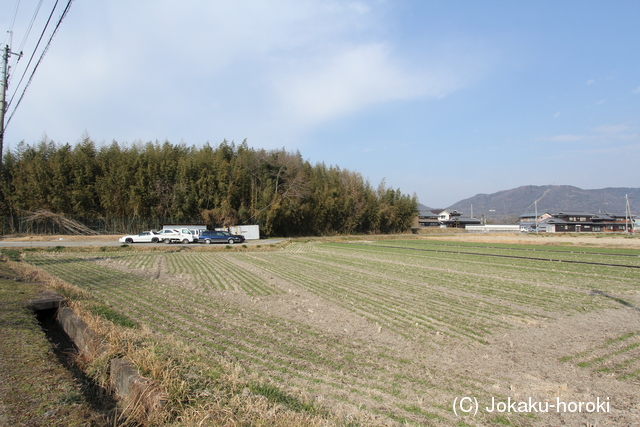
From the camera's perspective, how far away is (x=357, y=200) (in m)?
54.9

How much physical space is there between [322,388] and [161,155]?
41.7 m

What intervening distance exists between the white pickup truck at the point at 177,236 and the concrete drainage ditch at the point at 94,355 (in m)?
27.1

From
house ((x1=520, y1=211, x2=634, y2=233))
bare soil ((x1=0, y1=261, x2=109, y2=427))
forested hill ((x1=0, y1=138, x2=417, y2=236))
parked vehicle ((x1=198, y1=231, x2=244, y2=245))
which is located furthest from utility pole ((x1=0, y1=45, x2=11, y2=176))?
house ((x1=520, y1=211, x2=634, y2=233))

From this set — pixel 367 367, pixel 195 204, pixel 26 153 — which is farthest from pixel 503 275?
pixel 26 153

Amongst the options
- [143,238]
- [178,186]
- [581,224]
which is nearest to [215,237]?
[143,238]

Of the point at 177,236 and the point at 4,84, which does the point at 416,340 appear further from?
the point at 177,236

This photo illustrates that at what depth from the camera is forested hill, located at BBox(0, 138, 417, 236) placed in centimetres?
3597

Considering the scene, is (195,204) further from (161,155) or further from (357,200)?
(357,200)

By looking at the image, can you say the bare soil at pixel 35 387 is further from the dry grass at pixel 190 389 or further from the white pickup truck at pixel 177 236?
the white pickup truck at pixel 177 236

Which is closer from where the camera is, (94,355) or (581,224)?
(94,355)

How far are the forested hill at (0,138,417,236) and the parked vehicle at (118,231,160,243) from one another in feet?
22.0

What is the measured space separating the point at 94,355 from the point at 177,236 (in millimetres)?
31313

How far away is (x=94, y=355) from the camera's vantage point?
4.29 m

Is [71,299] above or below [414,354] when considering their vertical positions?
above
